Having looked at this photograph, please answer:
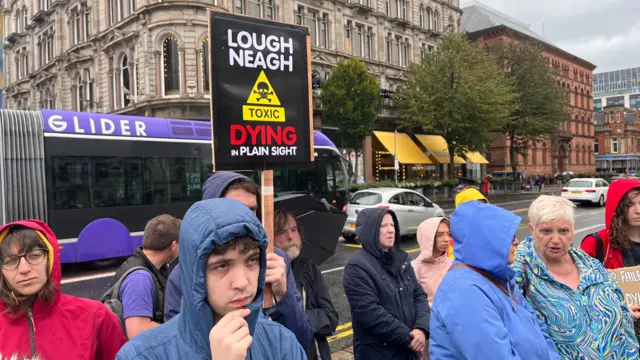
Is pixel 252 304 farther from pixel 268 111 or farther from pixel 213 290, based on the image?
pixel 268 111

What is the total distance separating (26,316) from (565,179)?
2330 inches

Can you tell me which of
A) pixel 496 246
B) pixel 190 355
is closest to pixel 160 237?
pixel 190 355

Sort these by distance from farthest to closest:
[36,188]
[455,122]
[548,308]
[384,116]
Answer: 1. [384,116]
2. [455,122]
3. [36,188]
4. [548,308]

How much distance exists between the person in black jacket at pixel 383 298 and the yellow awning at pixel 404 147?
2832cm

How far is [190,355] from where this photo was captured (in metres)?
1.26

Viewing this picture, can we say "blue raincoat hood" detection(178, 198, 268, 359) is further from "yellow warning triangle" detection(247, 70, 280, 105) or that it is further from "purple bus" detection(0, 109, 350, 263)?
"purple bus" detection(0, 109, 350, 263)

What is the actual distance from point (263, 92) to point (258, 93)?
0.04 meters

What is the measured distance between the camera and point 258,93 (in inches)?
109

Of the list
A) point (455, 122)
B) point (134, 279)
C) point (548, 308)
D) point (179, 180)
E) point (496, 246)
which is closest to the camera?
point (496, 246)

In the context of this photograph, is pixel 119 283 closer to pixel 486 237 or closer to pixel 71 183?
pixel 486 237

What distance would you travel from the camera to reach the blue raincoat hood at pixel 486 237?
1.95m

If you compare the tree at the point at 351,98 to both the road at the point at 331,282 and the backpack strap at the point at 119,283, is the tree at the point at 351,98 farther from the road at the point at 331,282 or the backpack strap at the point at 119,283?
the backpack strap at the point at 119,283

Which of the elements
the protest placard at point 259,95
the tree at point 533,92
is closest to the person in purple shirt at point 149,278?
the protest placard at point 259,95

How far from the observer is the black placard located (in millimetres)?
2666
